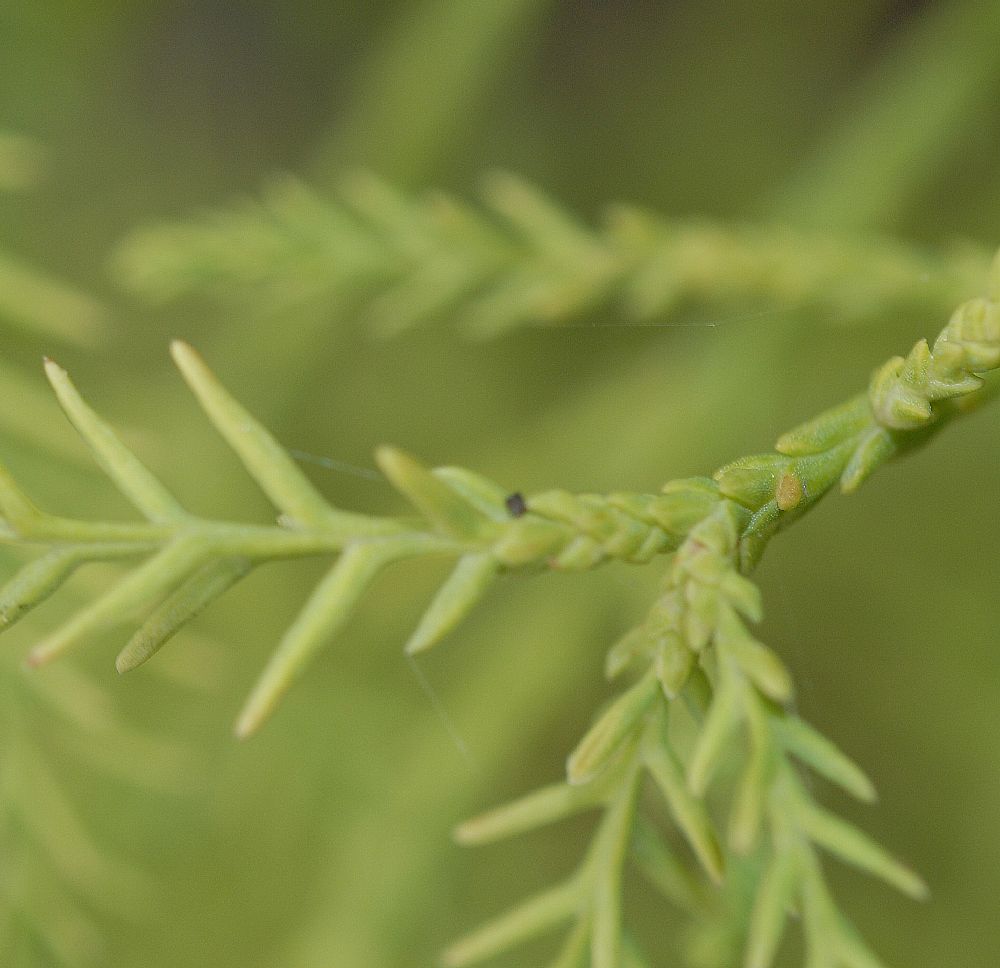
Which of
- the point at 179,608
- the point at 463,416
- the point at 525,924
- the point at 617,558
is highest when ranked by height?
the point at 463,416

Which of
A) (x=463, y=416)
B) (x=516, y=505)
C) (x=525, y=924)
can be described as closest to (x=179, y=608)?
(x=516, y=505)

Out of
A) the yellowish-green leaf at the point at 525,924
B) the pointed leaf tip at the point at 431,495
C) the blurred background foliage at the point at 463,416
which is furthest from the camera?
the blurred background foliage at the point at 463,416

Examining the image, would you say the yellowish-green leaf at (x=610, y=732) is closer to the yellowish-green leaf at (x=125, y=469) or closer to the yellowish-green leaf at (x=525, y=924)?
the yellowish-green leaf at (x=525, y=924)

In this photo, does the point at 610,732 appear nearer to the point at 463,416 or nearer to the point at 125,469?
the point at 125,469

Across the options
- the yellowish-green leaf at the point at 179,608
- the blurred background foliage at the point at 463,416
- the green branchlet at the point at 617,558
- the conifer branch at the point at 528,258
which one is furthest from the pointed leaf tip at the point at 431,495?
the conifer branch at the point at 528,258

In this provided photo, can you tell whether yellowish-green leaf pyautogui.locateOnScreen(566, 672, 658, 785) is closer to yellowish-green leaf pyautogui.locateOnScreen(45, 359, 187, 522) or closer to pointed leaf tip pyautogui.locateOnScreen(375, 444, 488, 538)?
pointed leaf tip pyautogui.locateOnScreen(375, 444, 488, 538)

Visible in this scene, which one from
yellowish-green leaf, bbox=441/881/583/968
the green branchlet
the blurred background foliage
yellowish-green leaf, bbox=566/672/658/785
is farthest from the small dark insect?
the blurred background foliage

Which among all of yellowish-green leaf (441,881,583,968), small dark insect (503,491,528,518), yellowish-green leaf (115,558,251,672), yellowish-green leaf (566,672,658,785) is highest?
yellowish-green leaf (115,558,251,672)

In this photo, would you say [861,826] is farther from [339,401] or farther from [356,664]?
[339,401]
